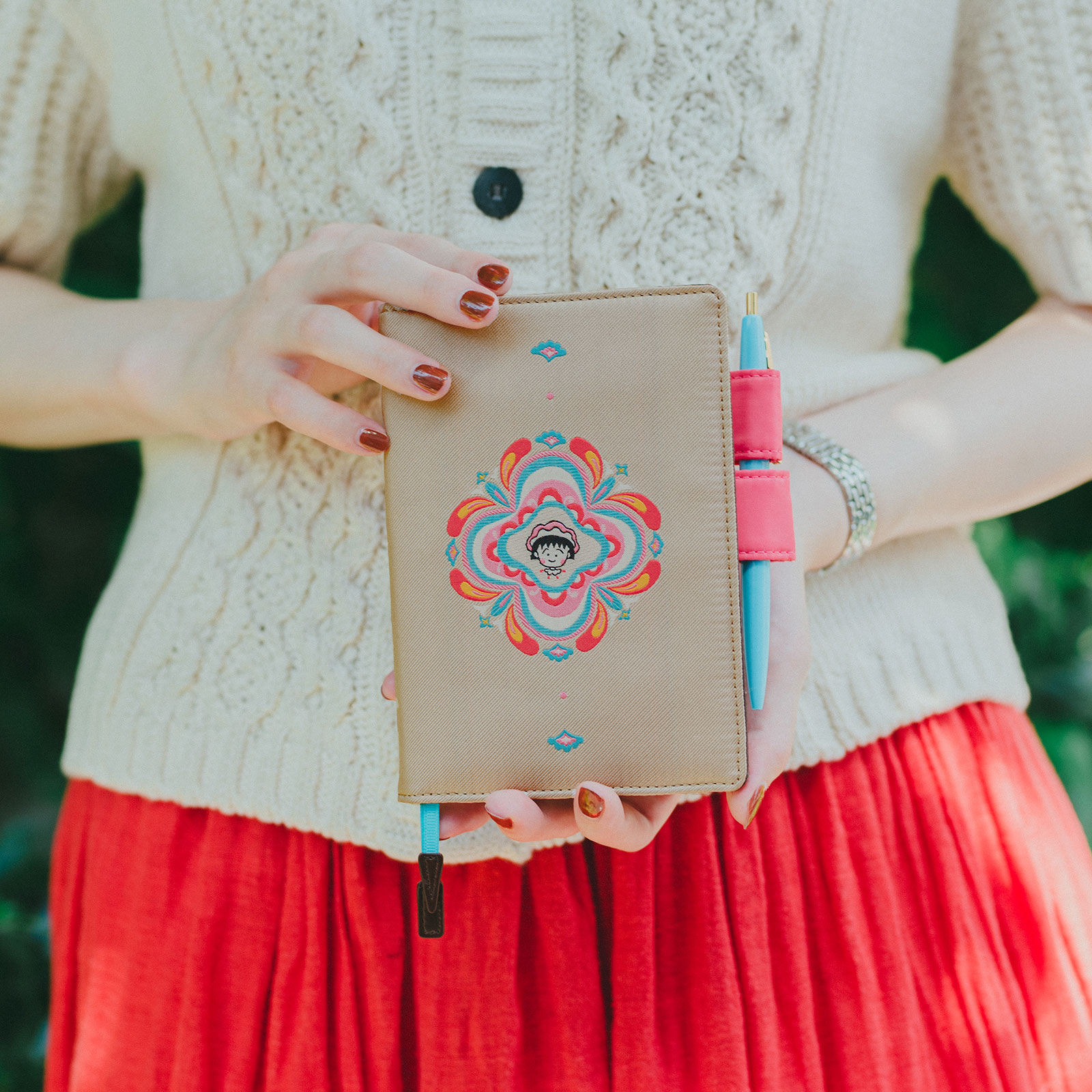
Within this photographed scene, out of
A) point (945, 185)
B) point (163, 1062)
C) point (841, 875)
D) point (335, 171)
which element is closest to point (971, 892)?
point (841, 875)

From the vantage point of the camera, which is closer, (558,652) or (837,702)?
(558,652)

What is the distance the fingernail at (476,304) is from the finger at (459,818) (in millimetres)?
321

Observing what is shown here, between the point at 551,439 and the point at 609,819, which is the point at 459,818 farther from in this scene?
the point at 551,439

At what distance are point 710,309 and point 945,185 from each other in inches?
37.0

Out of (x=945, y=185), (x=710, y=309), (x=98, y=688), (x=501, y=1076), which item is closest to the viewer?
(x=710, y=309)

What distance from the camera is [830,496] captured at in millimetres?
692

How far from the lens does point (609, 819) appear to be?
54 cm

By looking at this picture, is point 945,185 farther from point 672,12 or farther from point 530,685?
point 530,685

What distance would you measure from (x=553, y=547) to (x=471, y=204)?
305mm

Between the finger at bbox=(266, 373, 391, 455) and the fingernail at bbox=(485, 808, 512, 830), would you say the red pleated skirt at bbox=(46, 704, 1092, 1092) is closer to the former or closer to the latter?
the fingernail at bbox=(485, 808, 512, 830)

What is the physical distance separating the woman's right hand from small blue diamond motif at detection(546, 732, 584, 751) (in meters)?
0.22

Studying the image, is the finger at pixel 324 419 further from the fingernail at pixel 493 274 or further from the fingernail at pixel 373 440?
the fingernail at pixel 493 274

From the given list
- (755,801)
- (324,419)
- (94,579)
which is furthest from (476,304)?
(94,579)

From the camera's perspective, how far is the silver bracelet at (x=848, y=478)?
0.70 meters
